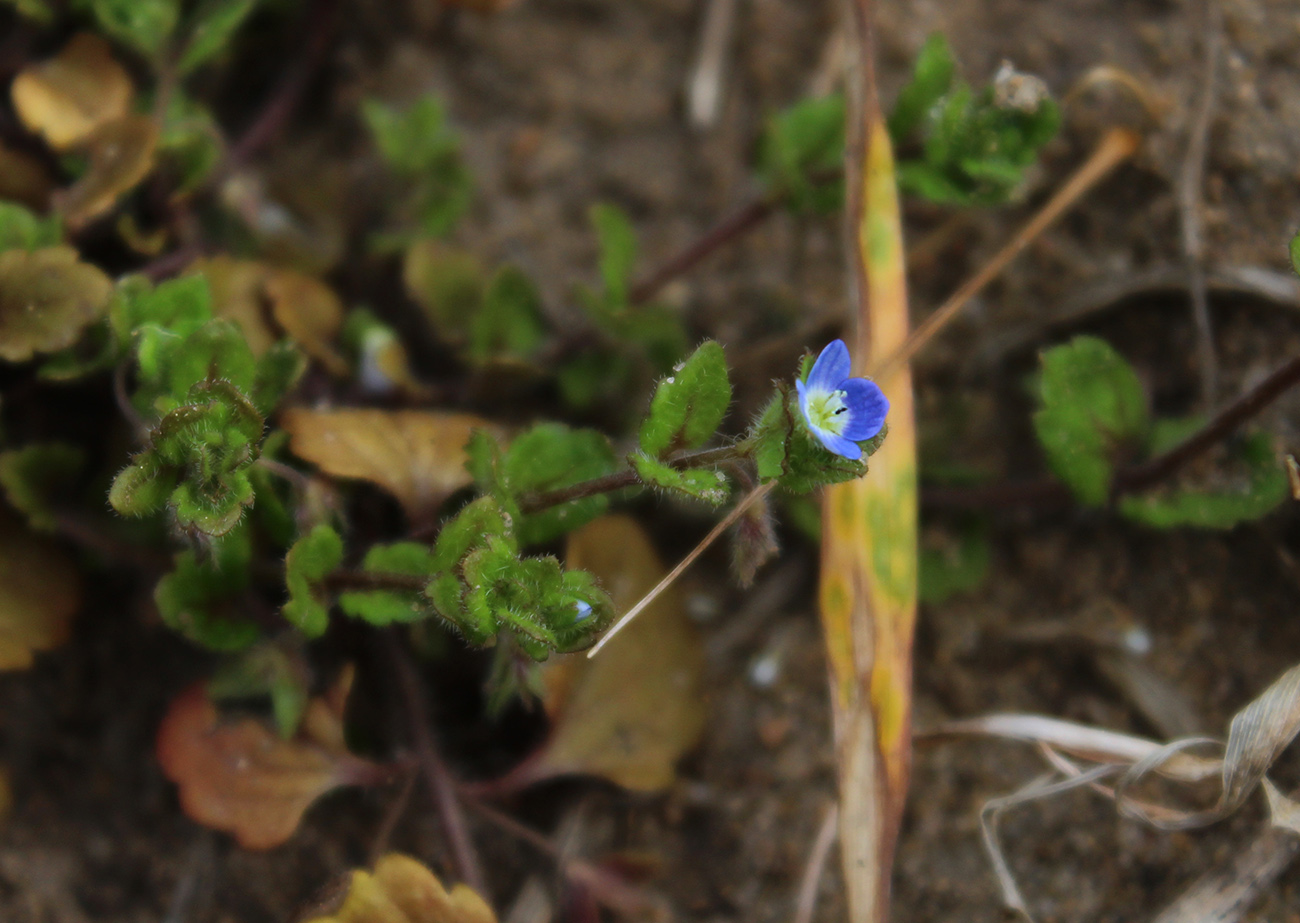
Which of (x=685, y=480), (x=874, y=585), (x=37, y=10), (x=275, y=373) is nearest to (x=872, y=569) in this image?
(x=874, y=585)

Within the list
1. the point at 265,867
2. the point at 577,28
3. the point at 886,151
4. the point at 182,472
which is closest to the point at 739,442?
the point at 886,151

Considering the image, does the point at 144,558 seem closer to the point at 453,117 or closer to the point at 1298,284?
the point at 453,117

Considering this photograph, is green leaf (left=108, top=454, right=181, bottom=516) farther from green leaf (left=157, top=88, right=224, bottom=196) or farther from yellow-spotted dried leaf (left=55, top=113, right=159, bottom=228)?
green leaf (left=157, top=88, right=224, bottom=196)

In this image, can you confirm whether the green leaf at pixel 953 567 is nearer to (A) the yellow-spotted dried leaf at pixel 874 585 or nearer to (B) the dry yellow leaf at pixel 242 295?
(A) the yellow-spotted dried leaf at pixel 874 585

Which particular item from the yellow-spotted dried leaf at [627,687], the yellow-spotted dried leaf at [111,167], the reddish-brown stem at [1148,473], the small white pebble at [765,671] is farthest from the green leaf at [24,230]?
the reddish-brown stem at [1148,473]

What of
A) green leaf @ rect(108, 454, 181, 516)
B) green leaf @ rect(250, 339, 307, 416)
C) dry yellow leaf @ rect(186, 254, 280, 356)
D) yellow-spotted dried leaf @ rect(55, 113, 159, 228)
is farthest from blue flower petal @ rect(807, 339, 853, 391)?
yellow-spotted dried leaf @ rect(55, 113, 159, 228)

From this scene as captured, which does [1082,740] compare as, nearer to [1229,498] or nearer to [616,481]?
[1229,498]
